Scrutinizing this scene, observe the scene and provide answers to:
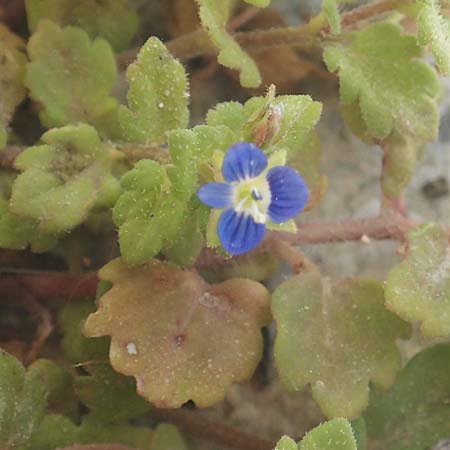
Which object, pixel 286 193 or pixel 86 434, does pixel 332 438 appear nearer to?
pixel 286 193

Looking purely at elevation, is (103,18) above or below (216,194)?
below

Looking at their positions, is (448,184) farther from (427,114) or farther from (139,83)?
(139,83)

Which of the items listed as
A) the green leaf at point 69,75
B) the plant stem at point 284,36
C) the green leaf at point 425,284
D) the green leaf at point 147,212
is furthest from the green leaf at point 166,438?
the plant stem at point 284,36

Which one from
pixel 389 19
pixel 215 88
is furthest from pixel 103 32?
pixel 389 19

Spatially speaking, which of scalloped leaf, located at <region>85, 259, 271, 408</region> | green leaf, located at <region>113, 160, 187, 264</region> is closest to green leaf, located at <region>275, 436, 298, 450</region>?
scalloped leaf, located at <region>85, 259, 271, 408</region>

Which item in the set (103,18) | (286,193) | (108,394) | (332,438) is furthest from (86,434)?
(103,18)

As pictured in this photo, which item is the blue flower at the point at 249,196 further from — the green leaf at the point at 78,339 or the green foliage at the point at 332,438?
the green leaf at the point at 78,339
